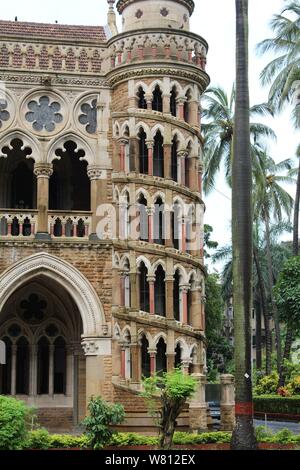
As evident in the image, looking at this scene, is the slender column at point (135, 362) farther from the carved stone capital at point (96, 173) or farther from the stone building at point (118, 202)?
the carved stone capital at point (96, 173)

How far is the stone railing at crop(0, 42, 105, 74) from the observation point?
28.2m

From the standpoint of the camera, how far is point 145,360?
27156 millimetres

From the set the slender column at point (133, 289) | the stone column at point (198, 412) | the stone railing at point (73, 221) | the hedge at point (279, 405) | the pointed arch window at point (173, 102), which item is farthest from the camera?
the hedge at point (279, 405)

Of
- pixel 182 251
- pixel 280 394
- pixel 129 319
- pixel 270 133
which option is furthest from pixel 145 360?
pixel 270 133

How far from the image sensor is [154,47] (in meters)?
28.2

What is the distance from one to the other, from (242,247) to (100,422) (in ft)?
16.5

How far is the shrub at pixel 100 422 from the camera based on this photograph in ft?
65.7

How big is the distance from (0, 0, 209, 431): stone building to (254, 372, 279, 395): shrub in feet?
53.8

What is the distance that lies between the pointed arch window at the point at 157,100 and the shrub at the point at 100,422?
36.7 ft

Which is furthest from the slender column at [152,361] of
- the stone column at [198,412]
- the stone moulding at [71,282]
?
the stone moulding at [71,282]

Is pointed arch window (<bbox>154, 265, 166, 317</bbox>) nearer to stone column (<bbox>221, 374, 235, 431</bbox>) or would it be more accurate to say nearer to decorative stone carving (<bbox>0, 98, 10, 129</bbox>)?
stone column (<bbox>221, 374, 235, 431</bbox>)

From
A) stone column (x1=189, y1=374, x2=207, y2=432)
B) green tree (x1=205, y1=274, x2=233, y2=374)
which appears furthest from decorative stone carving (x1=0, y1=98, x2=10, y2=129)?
green tree (x1=205, y1=274, x2=233, y2=374)

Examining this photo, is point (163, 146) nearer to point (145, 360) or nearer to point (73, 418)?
point (145, 360)
